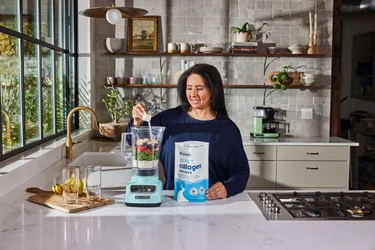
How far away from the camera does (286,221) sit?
1847 millimetres

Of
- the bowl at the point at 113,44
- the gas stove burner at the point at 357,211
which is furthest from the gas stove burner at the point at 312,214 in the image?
the bowl at the point at 113,44

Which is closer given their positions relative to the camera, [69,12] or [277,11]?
[69,12]

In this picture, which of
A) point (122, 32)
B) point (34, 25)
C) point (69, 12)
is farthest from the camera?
point (122, 32)

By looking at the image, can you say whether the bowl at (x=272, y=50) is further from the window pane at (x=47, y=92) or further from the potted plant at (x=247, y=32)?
the window pane at (x=47, y=92)

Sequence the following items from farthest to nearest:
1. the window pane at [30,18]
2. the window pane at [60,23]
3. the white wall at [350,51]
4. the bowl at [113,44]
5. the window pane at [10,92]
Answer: the white wall at [350,51] → the bowl at [113,44] → the window pane at [60,23] → the window pane at [30,18] → the window pane at [10,92]

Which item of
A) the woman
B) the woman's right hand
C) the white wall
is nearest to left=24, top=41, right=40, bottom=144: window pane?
the woman

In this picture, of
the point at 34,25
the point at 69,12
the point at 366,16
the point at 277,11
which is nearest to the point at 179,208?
the point at 34,25

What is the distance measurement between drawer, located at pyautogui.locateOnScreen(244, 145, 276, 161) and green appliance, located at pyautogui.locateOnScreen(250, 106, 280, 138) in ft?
1.00

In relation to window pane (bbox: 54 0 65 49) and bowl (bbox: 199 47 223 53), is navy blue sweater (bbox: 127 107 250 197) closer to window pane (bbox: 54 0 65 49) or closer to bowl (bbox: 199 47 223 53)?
window pane (bbox: 54 0 65 49)

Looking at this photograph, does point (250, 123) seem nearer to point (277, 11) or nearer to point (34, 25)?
point (277, 11)

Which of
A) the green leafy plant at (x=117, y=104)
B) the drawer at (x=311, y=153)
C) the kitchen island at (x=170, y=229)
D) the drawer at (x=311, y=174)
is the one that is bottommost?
the drawer at (x=311, y=174)

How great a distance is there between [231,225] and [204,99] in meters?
0.93

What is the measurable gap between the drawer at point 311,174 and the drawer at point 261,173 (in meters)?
0.07

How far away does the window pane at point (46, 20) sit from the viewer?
12.0 ft
